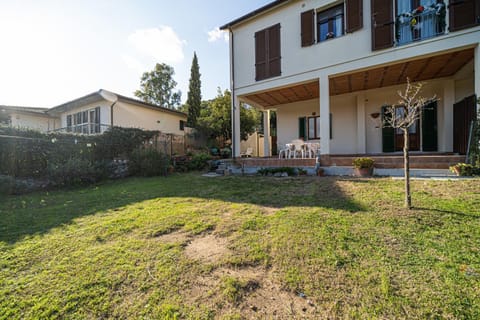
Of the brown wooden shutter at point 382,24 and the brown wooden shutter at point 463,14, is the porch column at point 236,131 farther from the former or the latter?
the brown wooden shutter at point 463,14

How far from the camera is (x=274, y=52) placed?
866cm

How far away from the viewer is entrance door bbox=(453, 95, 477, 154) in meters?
6.22

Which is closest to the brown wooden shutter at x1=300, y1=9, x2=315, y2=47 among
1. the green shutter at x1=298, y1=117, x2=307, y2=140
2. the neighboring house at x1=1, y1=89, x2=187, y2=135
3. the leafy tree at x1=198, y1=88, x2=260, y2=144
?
the green shutter at x1=298, y1=117, x2=307, y2=140

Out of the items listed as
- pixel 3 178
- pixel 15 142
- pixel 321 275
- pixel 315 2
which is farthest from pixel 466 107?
pixel 15 142

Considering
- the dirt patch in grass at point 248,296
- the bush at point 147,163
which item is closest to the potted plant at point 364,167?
the dirt patch in grass at point 248,296

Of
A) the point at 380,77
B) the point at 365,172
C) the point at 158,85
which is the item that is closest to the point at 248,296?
the point at 365,172

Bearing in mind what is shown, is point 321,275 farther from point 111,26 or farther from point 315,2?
point 111,26

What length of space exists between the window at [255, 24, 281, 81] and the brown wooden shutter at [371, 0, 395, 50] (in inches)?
130

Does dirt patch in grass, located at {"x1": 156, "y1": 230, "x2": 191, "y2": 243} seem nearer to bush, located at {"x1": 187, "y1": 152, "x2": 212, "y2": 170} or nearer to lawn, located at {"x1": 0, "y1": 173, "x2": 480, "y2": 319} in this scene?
lawn, located at {"x1": 0, "y1": 173, "x2": 480, "y2": 319}

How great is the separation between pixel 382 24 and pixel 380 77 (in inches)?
80.5

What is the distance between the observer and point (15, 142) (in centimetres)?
720

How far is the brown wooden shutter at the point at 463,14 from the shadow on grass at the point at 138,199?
18.3 feet

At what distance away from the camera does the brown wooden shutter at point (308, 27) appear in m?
7.80

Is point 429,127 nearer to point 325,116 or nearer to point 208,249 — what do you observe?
point 325,116
